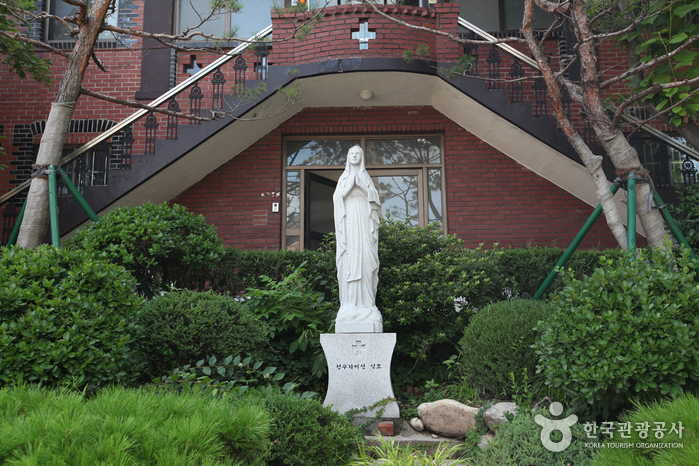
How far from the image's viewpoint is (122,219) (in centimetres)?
623

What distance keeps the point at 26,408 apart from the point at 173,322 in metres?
2.01

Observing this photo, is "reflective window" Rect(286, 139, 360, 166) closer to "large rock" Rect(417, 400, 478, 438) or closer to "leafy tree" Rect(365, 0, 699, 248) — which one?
"leafy tree" Rect(365, 0, 699, 248)

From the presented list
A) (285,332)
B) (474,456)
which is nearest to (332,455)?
(474,456)

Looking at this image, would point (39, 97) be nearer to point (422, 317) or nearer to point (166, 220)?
point (166, 220)

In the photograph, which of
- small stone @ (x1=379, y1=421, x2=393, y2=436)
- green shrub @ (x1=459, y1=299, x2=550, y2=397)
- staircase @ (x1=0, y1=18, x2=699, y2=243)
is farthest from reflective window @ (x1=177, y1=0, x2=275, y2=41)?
small stone @ (x1=379, y1=421, x2=393, y2=436)

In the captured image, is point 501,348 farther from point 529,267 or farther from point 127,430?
point 127,430

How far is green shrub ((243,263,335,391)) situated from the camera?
566 cm

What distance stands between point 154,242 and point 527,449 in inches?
178

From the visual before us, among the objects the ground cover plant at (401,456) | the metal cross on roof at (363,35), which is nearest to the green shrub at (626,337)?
the ground cover plant at (401,456)

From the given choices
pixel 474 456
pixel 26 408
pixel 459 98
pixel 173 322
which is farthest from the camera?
pixel 459 98

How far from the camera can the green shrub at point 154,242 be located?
603 centimetres

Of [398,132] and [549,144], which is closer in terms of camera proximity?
[549,144]

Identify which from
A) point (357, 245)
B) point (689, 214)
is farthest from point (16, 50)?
point (689, 214)

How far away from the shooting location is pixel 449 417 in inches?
185
